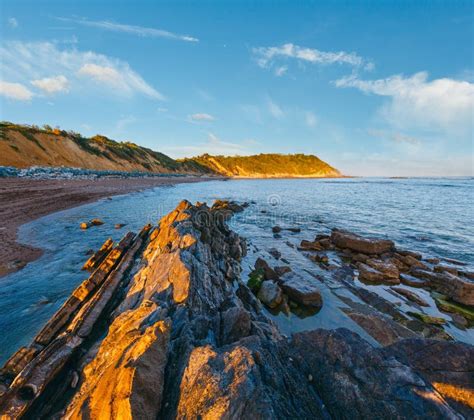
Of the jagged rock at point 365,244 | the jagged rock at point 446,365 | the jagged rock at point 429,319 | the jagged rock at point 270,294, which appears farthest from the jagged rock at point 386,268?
the jagged rock at point 446,365

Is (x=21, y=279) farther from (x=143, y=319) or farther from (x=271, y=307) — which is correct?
(x=271, y=307)

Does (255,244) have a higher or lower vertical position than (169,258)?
lower

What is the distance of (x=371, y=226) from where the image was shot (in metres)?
26.1

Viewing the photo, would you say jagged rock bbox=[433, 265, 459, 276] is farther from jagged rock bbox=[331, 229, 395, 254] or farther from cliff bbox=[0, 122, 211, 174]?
cliff bbox=[0, 122, 211, 174]

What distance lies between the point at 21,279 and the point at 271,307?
36.8ft

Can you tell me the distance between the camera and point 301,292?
986 cm

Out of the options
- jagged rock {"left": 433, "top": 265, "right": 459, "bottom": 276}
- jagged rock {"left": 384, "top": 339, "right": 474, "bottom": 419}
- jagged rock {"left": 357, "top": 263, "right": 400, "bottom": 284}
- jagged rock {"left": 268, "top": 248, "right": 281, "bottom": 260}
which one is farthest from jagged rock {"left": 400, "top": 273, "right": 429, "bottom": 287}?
jagged rock {"left": 384, "top": 339, "right": 474, "bottom": 419}

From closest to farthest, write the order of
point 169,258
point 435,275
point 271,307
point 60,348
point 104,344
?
point 104,344, point 60,348, point 169,258, point 271,307, point 435,275

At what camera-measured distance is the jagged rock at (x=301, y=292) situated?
9711 mm

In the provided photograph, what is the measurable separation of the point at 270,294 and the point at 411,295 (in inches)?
281

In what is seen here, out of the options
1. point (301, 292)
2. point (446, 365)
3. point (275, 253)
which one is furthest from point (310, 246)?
point (446, 365)

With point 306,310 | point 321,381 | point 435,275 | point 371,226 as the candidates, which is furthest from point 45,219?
point 371,226

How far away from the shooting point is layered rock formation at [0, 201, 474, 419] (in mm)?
2977

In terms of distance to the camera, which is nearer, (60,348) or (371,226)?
(60,348)
